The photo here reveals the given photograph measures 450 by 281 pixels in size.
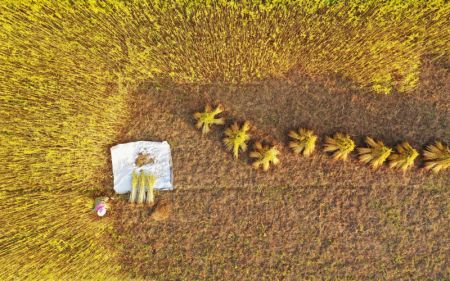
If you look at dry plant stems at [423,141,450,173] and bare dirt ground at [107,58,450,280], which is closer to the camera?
dry plant stems at [423,141,450,173]

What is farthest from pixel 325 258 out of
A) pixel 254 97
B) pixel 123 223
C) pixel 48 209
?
pixel 48 209

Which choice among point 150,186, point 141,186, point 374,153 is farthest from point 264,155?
point 141,186

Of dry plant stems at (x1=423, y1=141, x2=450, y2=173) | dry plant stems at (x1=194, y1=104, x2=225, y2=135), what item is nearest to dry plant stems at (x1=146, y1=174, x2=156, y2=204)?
dry plant stems at (x1=194, y1=104, x2=225, y2=135)

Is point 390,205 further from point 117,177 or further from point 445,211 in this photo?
point 117,177

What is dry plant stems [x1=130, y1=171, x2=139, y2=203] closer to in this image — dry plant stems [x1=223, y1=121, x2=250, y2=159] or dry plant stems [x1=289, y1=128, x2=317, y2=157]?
dry plant stems [x1=223, y1=121, x2=250, y2=159]

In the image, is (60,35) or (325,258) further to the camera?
(325,258)

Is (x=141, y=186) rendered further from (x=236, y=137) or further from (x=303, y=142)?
(x=303, y=142)
